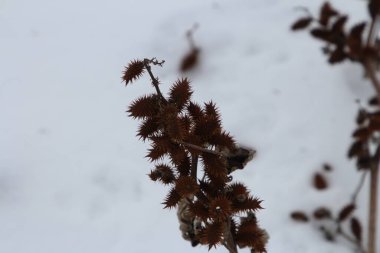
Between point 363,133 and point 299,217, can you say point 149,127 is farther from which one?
point 299,217

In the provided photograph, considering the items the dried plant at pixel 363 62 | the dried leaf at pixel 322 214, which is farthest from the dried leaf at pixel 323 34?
the dried leaf at pixel 322 214

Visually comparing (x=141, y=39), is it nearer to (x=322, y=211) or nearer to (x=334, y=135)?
(x=334, y=135)

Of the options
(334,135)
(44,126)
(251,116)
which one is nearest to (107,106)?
(44,126)

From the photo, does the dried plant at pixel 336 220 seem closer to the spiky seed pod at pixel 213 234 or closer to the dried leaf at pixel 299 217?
the dried leaf at pixel 299 217

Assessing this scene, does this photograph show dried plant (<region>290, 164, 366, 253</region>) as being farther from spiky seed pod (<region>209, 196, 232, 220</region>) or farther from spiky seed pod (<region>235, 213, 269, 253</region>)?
spiky seed pod (<region>209, 196, 232, 220</region>)

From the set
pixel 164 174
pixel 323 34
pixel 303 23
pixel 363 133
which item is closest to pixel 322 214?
pixel 363 133

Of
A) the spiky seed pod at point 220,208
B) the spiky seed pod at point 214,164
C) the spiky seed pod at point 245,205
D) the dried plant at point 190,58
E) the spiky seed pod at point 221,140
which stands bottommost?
the spiky seed pod at point 220,208

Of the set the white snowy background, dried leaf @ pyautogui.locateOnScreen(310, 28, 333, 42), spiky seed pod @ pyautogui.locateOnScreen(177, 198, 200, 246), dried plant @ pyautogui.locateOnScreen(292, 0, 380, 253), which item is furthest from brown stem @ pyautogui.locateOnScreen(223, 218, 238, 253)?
dried leaf @ pyautogui.locateOnScreen(310, 28, 333, 42)
